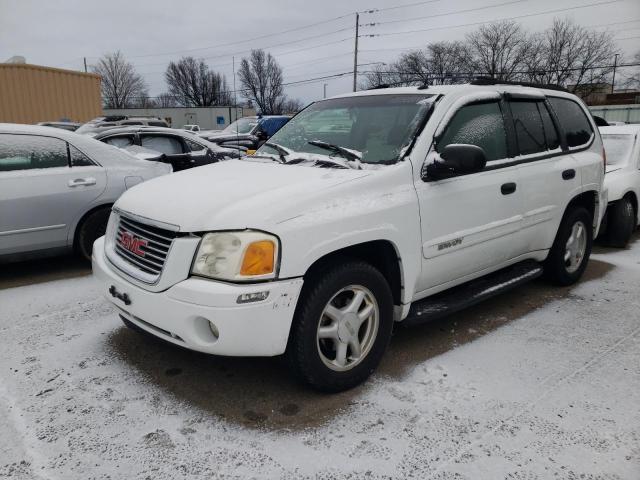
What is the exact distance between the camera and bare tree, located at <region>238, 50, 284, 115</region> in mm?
74688

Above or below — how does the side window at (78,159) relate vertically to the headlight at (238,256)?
above

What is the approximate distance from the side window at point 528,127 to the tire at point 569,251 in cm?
79

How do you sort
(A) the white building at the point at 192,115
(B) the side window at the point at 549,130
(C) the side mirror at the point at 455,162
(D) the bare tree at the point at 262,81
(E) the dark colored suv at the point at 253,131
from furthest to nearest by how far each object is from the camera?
(D) the bare tree at the point at 262,81, (A) the white building at the point at 192,115, (E) the dark colored suv at the point at 253,131, (B) the side window at the point at 549,130, (C) the side mirror at the point at 455,162

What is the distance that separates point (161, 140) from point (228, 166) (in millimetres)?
5505

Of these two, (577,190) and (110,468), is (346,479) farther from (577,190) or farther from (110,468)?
(577,190)

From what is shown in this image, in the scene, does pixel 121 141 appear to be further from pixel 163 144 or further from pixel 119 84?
pixel 119 84

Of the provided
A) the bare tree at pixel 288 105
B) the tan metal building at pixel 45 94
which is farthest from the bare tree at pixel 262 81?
the tan metal building at pixel 45 94

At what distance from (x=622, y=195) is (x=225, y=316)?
19.1ft

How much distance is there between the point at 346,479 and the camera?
2311 millimetres

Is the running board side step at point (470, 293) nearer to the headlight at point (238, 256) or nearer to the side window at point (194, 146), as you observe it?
the headlight at point (238, 256)

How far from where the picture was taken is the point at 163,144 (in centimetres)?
872

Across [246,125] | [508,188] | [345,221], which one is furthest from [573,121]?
[246,125]

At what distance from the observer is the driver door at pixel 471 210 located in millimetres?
3314

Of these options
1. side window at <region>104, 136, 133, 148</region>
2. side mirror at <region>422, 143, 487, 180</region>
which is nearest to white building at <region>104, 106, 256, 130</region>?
side window at <region>104, 136, 133, 148</region>
